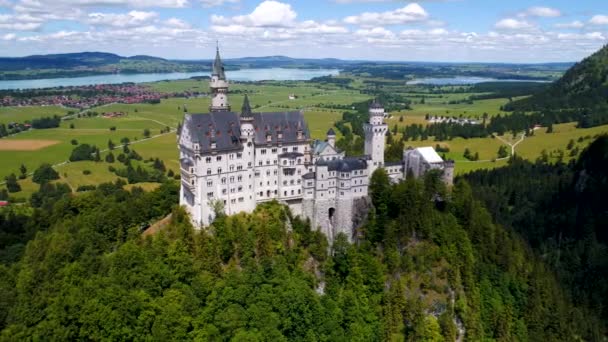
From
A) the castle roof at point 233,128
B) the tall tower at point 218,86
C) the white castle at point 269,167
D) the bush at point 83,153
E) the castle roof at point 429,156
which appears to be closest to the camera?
the castle roof at point 233,128


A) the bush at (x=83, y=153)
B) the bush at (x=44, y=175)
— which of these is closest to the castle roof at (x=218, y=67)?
the bush at (x=44, y=175)

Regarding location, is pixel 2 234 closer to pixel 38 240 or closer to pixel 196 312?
pixel 38 240

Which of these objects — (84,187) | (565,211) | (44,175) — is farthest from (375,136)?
(44,175)

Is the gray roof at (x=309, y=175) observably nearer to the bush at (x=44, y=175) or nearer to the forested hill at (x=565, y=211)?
the forested hill at (x=565, y=211)

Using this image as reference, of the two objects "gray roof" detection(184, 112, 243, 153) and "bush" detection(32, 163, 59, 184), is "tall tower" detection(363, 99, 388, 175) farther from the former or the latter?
"bush" detection(32, 163, 59, 184)

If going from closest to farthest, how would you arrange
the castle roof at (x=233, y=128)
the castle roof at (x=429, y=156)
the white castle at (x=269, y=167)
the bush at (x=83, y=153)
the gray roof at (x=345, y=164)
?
the castle roof at (x=233, y=128) < the white castle at (x=269, y=167) < the gray roof at (x=345, y=164) < the castle roof at (x=429, y=156) < the bush at (x=83, y=153)
